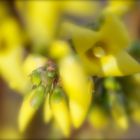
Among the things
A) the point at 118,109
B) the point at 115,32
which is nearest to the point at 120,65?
the point at 115,32

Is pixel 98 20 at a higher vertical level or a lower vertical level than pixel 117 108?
higher

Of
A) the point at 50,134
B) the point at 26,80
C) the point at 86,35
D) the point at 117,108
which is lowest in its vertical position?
the point at 50,134

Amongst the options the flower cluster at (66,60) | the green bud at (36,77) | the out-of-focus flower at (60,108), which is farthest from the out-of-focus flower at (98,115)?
the green bud at (36,77)

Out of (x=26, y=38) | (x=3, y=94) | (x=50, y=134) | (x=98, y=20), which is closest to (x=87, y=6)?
(x=98, y=20)

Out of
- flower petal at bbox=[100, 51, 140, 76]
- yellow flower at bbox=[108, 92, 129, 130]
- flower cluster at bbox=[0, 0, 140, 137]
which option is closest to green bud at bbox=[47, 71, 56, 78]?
flower cluster at bbox=[0, 0, 140, 137]

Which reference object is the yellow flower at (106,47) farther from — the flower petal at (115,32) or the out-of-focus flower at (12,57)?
the out-of-focus flower at (12,57)

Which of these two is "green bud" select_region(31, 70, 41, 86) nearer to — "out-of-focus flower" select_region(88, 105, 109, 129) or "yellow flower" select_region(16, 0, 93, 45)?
"yellow flower" select_region(16, 0, 93, 45)

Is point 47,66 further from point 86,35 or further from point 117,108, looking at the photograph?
point 117,108
